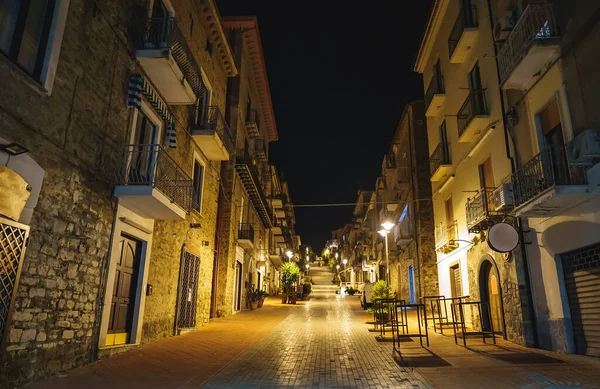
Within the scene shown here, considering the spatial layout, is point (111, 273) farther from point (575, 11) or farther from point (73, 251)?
point (575, 11)

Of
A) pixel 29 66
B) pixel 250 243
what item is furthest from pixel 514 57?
pixel 250 243

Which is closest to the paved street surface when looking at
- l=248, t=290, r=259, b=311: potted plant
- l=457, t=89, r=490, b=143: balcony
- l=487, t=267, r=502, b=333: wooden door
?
l=487, t=267, r=502, b=333: wooden door

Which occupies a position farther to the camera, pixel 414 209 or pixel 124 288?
pixel 414 209

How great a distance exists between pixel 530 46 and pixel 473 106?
404cm

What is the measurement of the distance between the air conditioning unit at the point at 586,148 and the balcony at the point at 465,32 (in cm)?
674

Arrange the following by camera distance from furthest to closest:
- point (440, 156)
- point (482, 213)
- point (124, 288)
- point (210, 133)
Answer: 1. point (440, 156)
2. point (210, 133)
3. point (482, 213)
4. point (124, 288)

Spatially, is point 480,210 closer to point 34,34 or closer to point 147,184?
point 147,184

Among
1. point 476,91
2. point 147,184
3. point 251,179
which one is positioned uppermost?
point 476,91

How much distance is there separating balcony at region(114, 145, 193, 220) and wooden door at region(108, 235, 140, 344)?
867mm

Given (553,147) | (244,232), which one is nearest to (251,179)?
(244,232)

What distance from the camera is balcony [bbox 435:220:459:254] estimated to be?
15.1 metres

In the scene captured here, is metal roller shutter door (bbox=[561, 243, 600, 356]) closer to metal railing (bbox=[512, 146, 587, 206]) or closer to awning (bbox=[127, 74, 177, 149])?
metal railing (bbox=[512, 146, 587, 206])

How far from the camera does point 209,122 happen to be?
1352 cm

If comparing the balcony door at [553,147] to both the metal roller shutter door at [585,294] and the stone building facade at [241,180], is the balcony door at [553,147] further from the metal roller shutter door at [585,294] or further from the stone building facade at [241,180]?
the stone building facade at [241,180]
